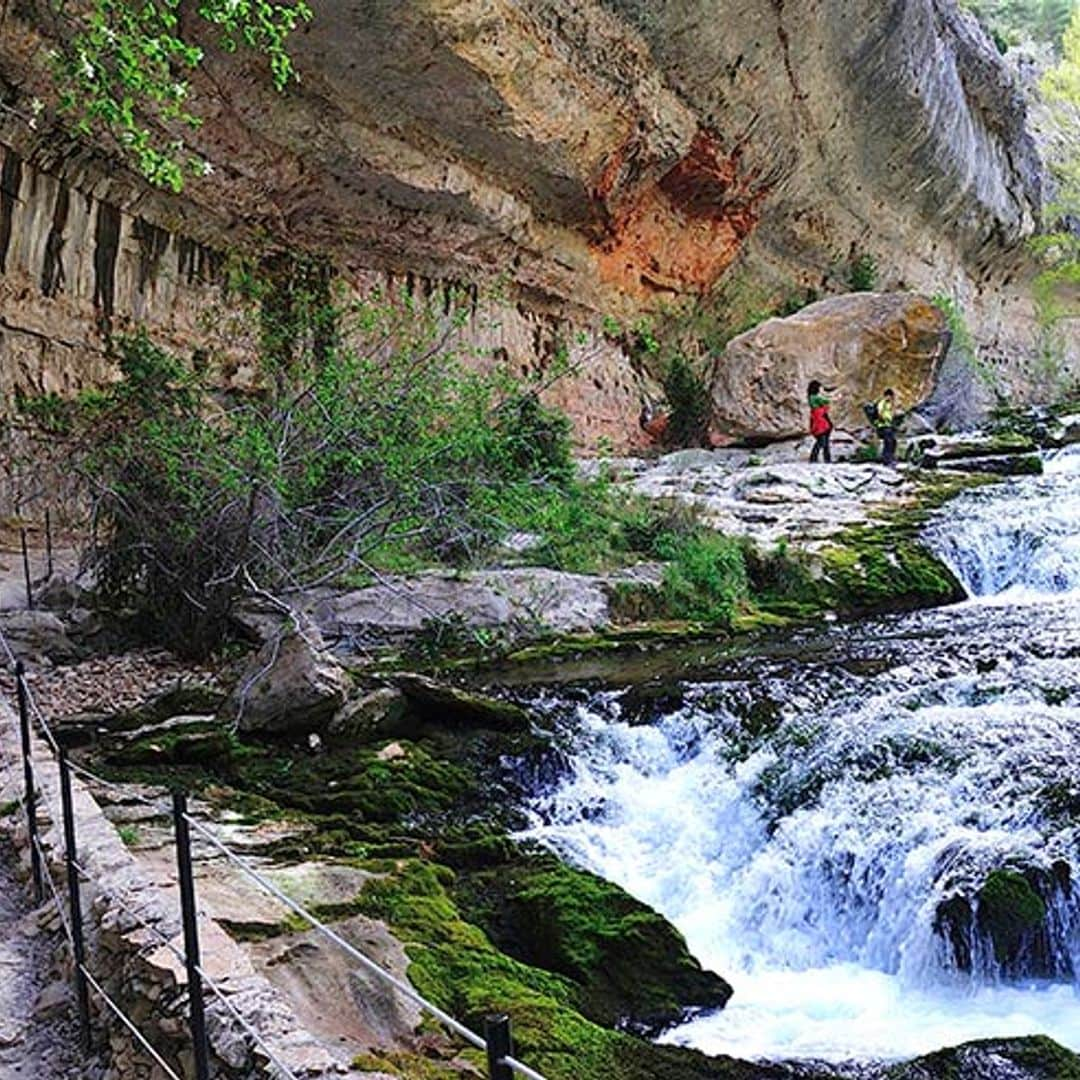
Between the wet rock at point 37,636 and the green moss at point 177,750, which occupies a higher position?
the wet rock at point 37,636

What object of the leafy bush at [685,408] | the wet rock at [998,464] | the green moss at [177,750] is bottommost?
the green moss at [177,750]

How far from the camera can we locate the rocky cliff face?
1360 centimetres

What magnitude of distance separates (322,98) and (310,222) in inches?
97.0

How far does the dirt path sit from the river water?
262 centimetres

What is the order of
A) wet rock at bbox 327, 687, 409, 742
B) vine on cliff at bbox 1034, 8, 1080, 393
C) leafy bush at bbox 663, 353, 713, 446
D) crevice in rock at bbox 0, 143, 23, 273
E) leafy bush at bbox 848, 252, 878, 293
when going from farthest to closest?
1. vine on cliff at bbox 1034, 8, 1080, 393
2. leafy bush at bbox 848, 252, 878, 293
3. leafy bush at bbox 663, 353, 713, 446
4. crevice in rock at bbox 0, 143, 23, 273
5. wet rock at bbox 327, 687, 409, 742

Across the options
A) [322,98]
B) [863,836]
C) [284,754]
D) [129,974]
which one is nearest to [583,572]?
[284,754]

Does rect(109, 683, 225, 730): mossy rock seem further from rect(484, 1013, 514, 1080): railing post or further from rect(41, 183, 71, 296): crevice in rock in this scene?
rect(484, 1013, 514, 1080): railing post

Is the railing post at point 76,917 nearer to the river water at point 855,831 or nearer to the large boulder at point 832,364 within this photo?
the river water at point 855,831

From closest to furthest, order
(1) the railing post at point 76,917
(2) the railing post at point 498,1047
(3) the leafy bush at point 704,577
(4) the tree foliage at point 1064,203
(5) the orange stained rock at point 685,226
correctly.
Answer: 1. (2) the railing post at point 498,1047
2. (1) the railing post at point 76,917
3. (3) the leafy bush at point 704,577
4. (5) the orange stained rock at point 685,226
5. (4) the tree foliage at point 1064,203

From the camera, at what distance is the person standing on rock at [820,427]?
59.0 feet

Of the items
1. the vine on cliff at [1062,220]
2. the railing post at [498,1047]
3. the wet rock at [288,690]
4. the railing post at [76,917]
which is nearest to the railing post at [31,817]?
the railing post at [76,917]

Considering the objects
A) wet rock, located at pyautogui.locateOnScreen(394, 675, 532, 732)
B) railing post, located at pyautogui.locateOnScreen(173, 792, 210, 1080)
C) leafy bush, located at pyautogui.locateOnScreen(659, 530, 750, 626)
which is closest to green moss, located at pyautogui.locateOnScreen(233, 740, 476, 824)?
wet rock, located at pyautogui.locateOnScreen(394, 675, 532, 732)

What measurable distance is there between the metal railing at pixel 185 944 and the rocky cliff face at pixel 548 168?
30.7ft

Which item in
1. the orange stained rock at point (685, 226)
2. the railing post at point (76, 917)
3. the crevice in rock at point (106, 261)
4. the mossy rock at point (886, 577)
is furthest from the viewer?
the orange stained rock at point (685, 226)
